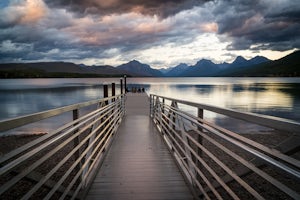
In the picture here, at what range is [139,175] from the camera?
376 cm

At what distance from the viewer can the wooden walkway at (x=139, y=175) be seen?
3.11 m

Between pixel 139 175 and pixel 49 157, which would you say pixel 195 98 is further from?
pixel 49 157

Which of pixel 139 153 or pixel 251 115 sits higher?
pixel 251 115

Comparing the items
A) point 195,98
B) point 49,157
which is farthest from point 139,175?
point 195,98

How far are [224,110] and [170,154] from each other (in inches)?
114

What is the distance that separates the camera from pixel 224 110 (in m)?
2.23

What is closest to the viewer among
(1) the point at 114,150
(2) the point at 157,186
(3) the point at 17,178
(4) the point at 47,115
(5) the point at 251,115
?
(3) the point at 17,178

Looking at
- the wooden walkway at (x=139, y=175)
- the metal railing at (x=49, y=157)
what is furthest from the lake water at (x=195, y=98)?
the metal railing at (x=49, y=157)

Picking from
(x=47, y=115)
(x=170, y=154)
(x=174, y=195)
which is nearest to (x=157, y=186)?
(x=174, y=195)

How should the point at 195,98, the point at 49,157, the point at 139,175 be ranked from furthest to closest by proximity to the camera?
the point at 195,98 → the point at 139,175 → the point at 49,157

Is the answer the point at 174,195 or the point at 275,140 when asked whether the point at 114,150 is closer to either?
the point at 174,195

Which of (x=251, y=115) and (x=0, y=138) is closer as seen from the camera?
(x=251, y=115)

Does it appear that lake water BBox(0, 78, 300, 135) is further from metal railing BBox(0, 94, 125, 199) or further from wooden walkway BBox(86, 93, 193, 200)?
metal railing BBox(0, 94, 125, 199)

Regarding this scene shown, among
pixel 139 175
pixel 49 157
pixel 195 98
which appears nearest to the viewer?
pixel 49 157
